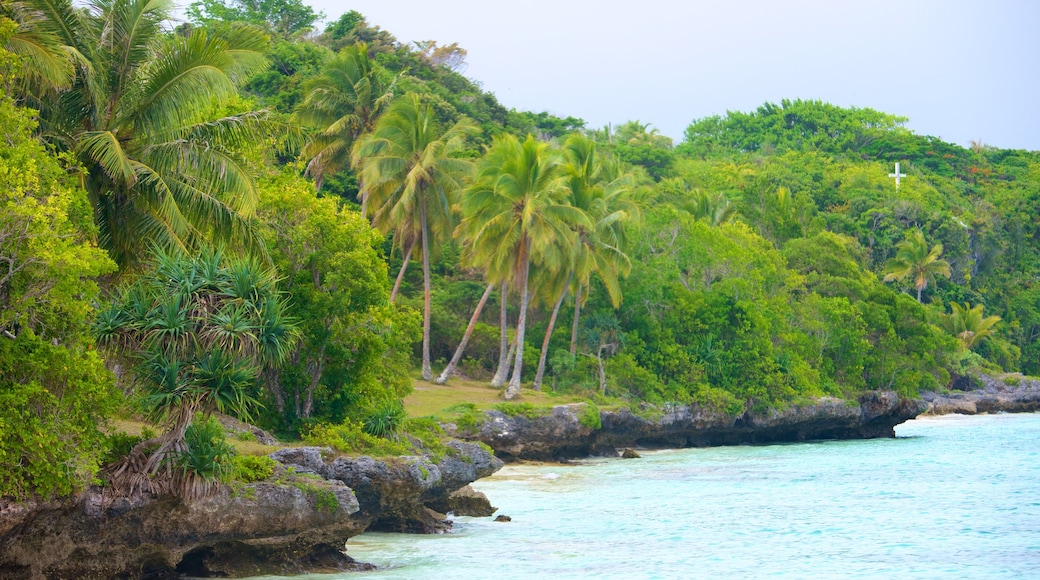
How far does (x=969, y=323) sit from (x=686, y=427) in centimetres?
3239

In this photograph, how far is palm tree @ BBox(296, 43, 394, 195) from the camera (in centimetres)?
3919

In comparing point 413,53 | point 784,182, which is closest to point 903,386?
point 784,182

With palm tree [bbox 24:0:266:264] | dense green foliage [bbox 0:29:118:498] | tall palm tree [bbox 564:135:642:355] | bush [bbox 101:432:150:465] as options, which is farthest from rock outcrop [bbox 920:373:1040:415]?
dense green foliage [bbox 0:29:118:498]

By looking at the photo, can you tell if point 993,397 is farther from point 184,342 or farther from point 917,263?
point 184,342

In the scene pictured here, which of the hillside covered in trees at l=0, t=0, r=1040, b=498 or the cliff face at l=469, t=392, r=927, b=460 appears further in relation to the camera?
the cliff face at l=469, t=392, r=927, b=460

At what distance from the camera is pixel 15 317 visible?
11.8 metres

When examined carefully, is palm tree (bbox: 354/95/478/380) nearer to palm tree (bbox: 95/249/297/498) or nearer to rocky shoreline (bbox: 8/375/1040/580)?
rocky shoreline (bbox: 8/375/1040/580)

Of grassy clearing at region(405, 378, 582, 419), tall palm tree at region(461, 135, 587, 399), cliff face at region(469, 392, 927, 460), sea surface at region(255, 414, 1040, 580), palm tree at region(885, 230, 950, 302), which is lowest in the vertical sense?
sea surface at region(255, 414, 1040, 580)

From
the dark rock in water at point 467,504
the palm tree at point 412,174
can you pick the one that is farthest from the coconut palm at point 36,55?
the palm tree at point 412,174

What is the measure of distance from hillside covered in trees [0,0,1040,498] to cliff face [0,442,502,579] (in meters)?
0.48

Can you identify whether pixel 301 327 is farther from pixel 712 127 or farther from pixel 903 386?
pixel 712 127

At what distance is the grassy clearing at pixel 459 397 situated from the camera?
2961 centimetres

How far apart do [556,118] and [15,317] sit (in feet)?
218

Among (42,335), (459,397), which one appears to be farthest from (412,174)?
(42,335)
